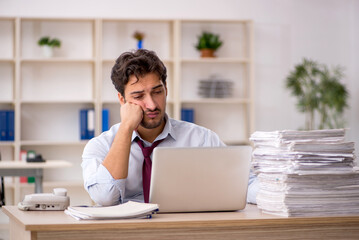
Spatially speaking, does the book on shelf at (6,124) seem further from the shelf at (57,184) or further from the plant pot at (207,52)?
the plant pot at (207,52)

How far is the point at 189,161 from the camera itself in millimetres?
1805

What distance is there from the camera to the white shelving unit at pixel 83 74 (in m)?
5.59

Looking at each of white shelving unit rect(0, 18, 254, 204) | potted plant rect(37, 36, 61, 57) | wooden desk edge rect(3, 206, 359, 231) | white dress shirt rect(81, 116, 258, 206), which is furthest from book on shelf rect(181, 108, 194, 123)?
wooden desk edge rect(3, 206, 359, 231)

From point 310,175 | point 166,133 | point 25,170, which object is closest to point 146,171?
point 166,133

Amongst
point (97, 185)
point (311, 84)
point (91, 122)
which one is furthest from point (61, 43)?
point (97, 185)

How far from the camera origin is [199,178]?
182 cm

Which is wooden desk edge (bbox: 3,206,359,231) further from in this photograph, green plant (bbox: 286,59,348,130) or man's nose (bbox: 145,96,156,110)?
green plant (bbox: 286,59,348,130)

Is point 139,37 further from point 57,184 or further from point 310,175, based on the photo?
point 310,175

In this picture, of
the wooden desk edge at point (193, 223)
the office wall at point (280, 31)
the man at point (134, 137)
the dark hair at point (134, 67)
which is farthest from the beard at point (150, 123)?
the office wall at point (280, 31)

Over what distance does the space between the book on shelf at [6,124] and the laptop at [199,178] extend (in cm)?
390

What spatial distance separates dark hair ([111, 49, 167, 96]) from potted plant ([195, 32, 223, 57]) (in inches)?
135

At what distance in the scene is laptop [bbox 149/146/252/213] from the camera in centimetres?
179

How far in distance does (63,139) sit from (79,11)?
4.25ft

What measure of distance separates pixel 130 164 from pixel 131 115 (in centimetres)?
21
